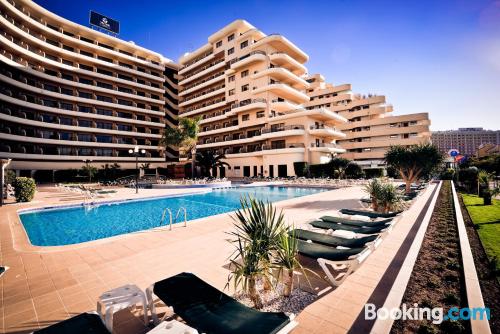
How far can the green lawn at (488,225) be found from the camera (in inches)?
230

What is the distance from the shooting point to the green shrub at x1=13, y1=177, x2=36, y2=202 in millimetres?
14406

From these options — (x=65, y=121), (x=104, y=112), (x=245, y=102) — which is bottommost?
(x=65, y=121)

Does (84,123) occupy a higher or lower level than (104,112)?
lower

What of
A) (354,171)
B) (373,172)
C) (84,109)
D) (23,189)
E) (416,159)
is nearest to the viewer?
(23,189)

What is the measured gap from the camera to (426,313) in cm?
329

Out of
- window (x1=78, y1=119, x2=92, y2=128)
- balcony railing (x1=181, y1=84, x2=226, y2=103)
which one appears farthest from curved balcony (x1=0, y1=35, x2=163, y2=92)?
window (x1=78, y1=119, x2=92, y2=128)

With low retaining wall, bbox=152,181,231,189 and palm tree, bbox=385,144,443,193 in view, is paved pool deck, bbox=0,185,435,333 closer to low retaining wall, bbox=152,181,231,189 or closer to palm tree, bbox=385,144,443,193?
palm tree, bbox=385,144,443,193

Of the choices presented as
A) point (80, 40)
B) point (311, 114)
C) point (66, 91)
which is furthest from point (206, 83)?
point (66, 91)

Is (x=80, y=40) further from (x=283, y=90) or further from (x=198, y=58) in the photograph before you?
(x=283, y=90)

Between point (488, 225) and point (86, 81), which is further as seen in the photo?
point (86, 81)

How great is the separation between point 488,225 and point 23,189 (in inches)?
926

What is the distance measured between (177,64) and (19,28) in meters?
26.9

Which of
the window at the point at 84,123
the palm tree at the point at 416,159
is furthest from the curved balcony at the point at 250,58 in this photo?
the window at the point at 84,123

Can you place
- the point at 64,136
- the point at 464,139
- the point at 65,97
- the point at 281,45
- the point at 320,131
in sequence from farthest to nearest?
the point at 464,139
the point at 281,45
the point at 64,136
the point at 65,97
the point at 320,131
